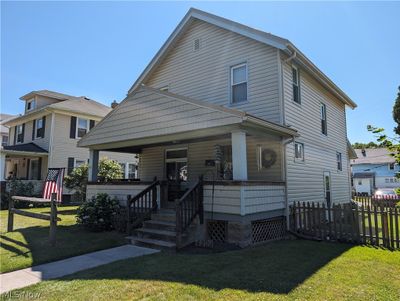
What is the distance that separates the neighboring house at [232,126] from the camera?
7895mm

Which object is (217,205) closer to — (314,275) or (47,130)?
(314,275)

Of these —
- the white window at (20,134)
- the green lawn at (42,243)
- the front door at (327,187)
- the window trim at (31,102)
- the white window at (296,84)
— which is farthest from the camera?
the white window at (20,134)

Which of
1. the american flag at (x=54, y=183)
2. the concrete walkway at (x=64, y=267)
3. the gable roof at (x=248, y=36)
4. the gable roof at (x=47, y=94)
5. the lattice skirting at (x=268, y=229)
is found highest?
the gable roof at (x=47, y=94)

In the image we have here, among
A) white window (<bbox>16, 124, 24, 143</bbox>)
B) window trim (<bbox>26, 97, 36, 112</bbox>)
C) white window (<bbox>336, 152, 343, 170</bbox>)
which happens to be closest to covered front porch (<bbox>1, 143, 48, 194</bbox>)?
white window (<bbox>16, 124, 24, 143</bbox>)

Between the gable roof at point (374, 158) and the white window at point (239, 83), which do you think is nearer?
the white window at point (239, 83)

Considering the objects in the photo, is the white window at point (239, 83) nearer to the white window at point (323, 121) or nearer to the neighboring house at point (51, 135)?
the white window at point (323, 121)

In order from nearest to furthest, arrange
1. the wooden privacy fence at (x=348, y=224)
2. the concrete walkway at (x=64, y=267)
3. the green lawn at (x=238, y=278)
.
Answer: the green lawn at (x=238, y=278), the concrete walkway at (x=64, y=267), the wooden privacy fence at (x=348, y=224)

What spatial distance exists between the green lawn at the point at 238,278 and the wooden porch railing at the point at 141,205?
2.54 meters

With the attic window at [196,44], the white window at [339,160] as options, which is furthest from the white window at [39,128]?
the white window at [339,160]

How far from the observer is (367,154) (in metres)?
51.9

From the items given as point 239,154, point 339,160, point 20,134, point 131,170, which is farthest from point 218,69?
point 20,134

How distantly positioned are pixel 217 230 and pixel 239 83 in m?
6.11

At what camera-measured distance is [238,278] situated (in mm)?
5133

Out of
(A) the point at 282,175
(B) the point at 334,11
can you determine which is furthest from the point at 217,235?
(B) the point at 334,11
